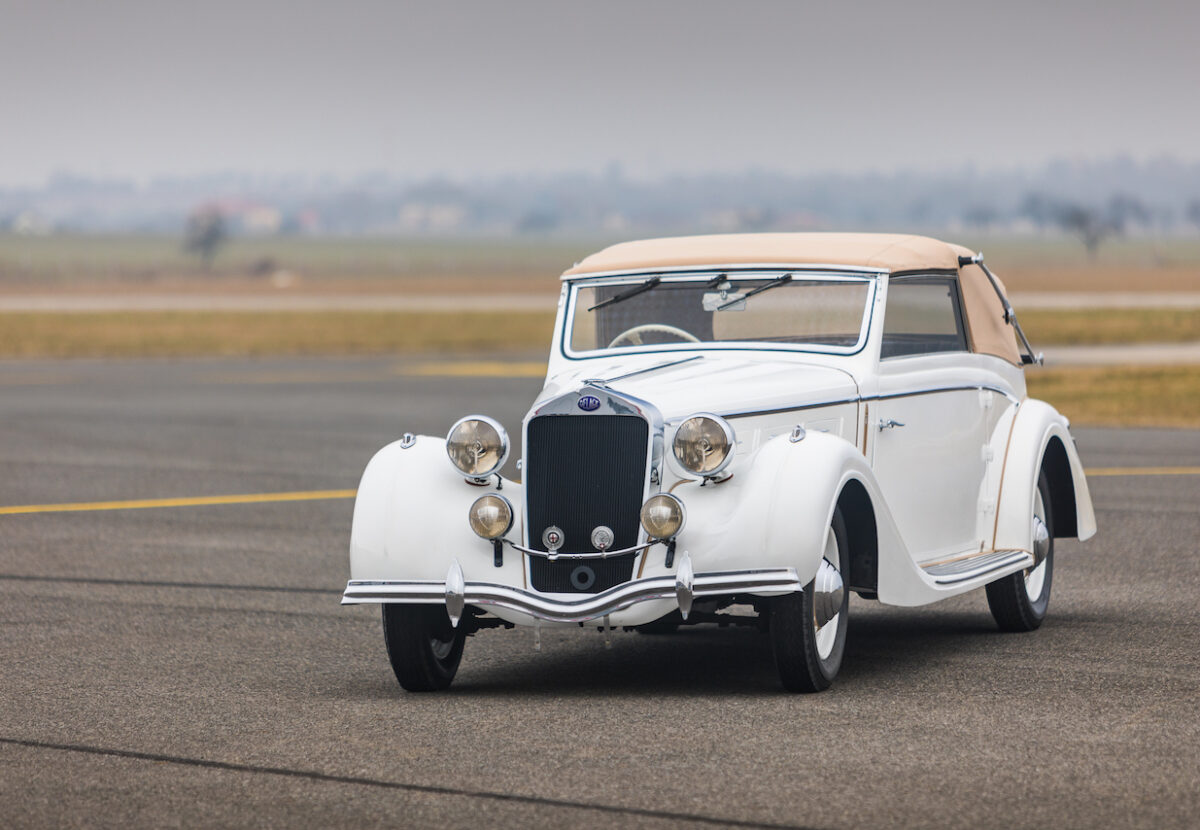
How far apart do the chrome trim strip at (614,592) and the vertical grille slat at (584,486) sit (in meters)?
0.16

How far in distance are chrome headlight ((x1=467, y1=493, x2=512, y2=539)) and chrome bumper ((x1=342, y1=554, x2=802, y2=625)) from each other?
0.18m

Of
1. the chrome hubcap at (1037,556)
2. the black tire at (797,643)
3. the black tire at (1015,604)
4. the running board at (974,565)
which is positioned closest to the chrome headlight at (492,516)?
the black tire at (797,643)

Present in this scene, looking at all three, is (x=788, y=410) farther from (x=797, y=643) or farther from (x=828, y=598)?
(x=797, y=643)

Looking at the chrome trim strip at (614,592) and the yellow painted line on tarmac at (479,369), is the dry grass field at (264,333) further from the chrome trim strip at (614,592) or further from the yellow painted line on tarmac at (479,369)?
the chrome trim strip at (614,592)

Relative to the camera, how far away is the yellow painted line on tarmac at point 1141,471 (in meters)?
15.6

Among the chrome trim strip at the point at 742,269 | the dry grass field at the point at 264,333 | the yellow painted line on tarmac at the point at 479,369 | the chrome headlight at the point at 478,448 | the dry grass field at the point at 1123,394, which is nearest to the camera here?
the chrome headlight at the point at 478,448

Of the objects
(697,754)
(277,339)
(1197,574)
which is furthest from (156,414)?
(277,339)

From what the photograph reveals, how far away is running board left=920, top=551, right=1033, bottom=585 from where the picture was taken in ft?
25.8

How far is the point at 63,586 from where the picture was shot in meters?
10.0

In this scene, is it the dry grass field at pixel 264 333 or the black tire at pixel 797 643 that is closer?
the black tire at pixel 797 643

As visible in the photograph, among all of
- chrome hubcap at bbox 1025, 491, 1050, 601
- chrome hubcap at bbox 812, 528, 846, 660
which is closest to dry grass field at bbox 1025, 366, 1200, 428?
chrome hubcap at bbox 1025, 491, 1050, 601

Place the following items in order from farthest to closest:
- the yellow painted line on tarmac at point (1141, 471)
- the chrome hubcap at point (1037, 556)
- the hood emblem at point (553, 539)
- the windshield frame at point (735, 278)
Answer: the yellow painted line on tarmac at point (1141, 471) < the chrome hubcap at point (1037, 556) < the windshield frame at point (735, 278) < the hood emblem at point (553, 539)

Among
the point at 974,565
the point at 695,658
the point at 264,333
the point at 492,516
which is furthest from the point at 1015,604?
the point at 264,333

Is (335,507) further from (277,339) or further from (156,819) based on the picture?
(277,339)
